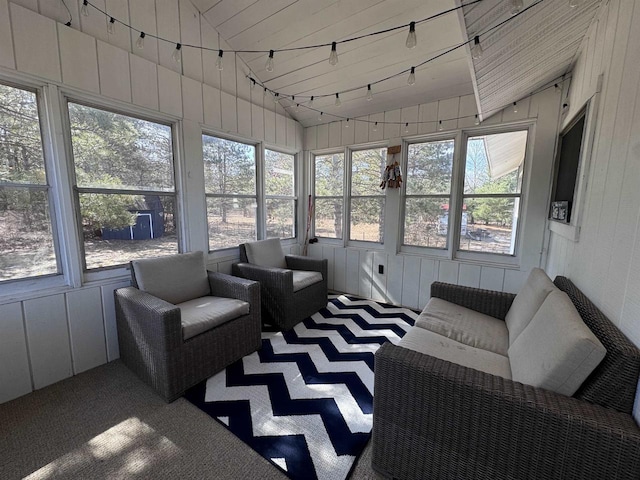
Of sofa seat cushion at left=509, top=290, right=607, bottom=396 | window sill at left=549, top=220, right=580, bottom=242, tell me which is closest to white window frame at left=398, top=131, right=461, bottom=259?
window sill at left=549, top=220, right=580, bottom=242

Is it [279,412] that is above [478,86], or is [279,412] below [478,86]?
below

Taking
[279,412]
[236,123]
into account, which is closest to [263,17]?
[236,123]

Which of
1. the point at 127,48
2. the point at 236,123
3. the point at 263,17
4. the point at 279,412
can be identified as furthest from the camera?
the point at 236,123

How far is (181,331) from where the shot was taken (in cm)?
174

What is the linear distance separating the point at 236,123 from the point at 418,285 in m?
2.72

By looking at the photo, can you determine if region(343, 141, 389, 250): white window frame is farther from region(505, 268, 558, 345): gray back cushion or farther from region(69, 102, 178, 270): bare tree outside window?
region(69, 102, 178, 270): bare tree outside window

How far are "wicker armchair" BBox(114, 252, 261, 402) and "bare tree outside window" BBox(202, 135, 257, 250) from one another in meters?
0.65

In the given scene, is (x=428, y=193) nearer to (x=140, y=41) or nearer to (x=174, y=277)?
(x=174, y=277)

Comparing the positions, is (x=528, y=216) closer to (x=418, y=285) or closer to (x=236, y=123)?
(x=418, y=285)

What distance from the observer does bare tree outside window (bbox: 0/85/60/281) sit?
1712mm

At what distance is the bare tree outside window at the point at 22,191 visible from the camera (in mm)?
1712

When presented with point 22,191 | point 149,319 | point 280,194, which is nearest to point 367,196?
point 280,194

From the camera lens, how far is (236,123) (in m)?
2.97

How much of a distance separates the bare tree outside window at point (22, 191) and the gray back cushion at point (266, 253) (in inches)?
62.7
